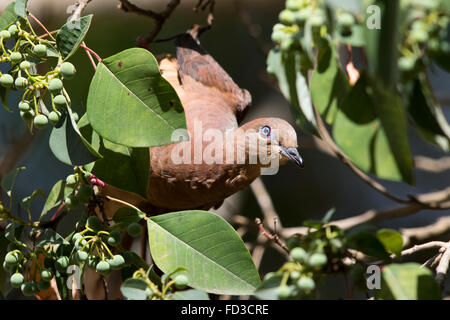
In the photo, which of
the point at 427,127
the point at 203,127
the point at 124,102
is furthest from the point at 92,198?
the point at 427,127

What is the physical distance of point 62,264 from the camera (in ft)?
4.29

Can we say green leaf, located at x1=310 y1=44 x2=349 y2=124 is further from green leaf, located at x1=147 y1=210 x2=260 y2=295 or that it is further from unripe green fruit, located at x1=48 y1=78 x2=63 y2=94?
unripe green fruit, located at x1=48 y1=78 x2=63 y2=94

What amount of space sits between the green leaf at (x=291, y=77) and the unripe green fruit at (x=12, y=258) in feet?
2.12

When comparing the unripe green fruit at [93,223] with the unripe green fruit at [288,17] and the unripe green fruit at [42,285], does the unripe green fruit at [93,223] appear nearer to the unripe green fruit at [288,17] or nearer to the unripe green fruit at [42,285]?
the unripe green fruit at [42,285]

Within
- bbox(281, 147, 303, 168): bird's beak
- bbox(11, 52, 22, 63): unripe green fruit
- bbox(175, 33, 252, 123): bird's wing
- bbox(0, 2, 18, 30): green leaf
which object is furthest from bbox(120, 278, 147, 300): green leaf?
bbox(175, 33, 252, 123): bird's wing

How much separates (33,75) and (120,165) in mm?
266

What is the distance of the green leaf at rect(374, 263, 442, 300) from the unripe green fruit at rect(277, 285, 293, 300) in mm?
174

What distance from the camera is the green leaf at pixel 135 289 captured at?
112 centimetres

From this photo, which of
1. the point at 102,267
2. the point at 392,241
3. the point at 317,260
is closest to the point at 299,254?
the point at 317,260

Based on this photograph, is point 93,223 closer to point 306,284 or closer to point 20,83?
point 20,83

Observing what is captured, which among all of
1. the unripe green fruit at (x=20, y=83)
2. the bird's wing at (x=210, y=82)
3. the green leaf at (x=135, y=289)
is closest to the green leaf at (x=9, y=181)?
the unripe green fruit at (x=20, y=83)
